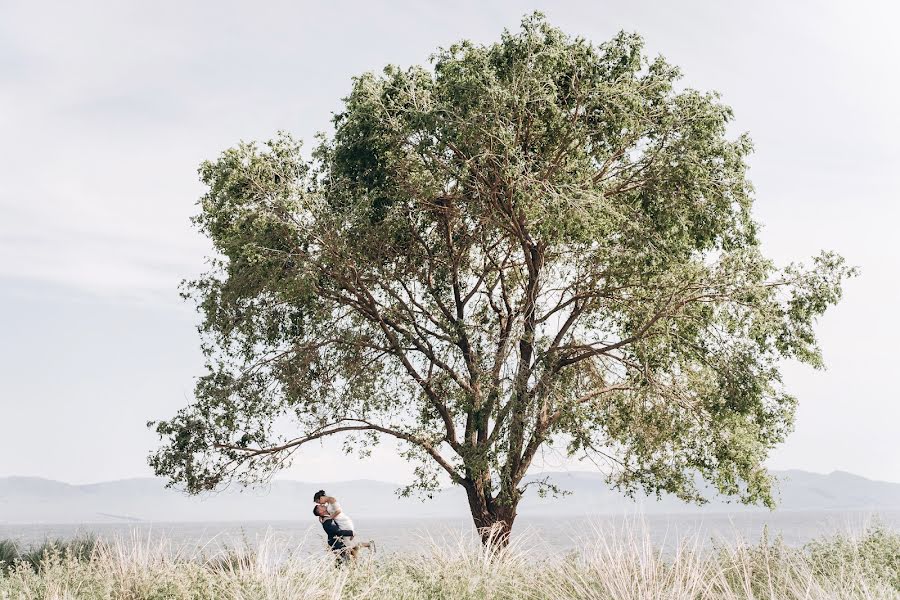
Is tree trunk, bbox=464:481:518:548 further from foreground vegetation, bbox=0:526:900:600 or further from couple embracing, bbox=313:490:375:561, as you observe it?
foreground vegetation, bbox=0:526:900:600

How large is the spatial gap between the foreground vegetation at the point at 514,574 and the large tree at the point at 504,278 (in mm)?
4743

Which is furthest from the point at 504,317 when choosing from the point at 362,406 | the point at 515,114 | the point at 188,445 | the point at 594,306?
the point at 188,445

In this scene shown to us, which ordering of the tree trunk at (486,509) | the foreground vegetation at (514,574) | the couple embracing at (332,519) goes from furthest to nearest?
the tree trunk at (486,509), the couple embracing at (332,519), the foreground vegetation at (514,574)

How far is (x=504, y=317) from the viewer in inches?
739

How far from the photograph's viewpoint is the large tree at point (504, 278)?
14.8 meters

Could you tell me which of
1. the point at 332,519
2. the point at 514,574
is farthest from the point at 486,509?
the point at 514,574

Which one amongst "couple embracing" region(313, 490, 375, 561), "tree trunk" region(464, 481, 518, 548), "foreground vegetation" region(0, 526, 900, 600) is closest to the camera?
"foreground vegetation" region(0, 526, 900, 600)

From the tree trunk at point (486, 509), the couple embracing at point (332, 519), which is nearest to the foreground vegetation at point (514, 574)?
the couple embracing at point (332, 519)

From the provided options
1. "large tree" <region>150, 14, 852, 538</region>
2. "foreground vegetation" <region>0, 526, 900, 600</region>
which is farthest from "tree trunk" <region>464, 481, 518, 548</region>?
"foreground vegetation" <region>0, 526, 900, 600</region>

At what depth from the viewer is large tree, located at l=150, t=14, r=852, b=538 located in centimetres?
1477

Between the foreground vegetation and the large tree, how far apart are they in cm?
474

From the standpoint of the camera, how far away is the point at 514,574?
394 inches

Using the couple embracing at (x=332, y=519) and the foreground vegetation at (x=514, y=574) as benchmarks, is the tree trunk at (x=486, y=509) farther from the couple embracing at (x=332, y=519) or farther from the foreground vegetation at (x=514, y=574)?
the foreground vegetation at (x=514, y=574)

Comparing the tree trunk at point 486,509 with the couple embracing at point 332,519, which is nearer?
the couple embracing at point 332,519
